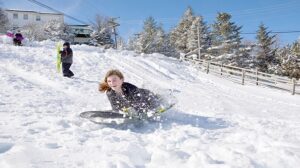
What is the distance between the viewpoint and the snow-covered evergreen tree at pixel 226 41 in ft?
181

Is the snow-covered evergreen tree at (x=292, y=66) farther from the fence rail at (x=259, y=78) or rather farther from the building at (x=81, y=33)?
the building at (x=81, y=33)

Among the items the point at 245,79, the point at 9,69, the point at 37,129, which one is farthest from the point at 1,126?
the point at 245,79

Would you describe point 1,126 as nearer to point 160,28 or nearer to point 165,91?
point 165,91

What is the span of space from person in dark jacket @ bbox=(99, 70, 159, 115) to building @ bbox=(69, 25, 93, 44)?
7942 cm

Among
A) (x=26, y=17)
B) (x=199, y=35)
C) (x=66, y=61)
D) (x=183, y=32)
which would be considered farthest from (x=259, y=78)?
(x=26, y=17)

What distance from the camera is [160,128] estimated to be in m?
7.00

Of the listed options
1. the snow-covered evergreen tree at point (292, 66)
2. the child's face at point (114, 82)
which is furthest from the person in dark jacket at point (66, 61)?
the snow-covered evergreen tree at point (292, 66)

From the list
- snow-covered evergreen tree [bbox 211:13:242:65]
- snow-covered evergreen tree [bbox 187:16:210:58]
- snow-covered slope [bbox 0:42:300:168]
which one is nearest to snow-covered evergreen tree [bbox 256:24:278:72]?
snow-covered evergreen tree [bbox 211:13:242:65]

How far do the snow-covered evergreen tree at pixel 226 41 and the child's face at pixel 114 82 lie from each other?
49.0 m

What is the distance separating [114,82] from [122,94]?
297 mm

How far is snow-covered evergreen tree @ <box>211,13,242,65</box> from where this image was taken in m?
55.2

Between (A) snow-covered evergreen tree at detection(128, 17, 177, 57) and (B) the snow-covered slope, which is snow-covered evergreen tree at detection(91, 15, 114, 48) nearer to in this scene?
(A) snow-covered evergreen tree at detection(128, 17, 177, 57)

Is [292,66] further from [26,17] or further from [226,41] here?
[26,17]

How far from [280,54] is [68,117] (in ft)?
179
